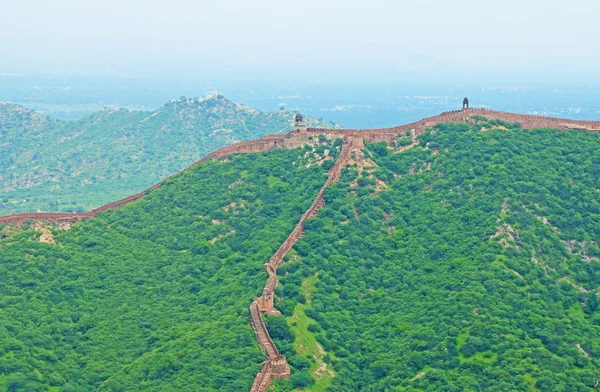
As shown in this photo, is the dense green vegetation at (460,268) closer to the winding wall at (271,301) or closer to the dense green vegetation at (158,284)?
the winding wall at (271,301)

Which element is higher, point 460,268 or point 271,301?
point 460,268

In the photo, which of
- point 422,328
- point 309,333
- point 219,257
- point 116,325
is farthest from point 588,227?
point 116,325

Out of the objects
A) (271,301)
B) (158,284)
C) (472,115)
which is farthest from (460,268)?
(158,284)

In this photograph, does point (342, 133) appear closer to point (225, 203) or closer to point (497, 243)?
point (225, 203)

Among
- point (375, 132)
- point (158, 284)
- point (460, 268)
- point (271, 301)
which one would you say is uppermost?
point (375, 132)

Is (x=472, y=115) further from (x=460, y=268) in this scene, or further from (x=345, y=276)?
(x=345, y=276)
